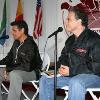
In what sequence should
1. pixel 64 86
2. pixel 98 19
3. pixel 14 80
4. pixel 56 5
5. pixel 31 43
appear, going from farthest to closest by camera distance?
pixel 56 5 < pixel 98 19 < pixel 31 43 < pixel 14 80 < pixel 64 86

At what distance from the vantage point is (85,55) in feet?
9.81

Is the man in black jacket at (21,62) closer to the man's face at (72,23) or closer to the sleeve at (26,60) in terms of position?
the sleeve at (26,60)

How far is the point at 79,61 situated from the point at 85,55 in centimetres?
8

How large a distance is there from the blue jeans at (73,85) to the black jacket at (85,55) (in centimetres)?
8

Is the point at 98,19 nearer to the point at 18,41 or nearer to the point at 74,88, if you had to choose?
the point at 18,41

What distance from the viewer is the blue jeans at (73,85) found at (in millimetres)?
2746

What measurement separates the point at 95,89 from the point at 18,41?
5.12 ft

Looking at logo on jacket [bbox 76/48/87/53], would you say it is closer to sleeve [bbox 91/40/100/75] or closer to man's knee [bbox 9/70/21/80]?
sleeve [bbox 91/40/100/75]

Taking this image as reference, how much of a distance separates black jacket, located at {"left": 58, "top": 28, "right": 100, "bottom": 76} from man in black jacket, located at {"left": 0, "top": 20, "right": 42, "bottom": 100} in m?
0.88

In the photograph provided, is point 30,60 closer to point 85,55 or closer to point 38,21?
point 85,55

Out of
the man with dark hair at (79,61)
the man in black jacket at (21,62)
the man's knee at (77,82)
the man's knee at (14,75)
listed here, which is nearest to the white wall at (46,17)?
the man in black jacket at (21,62)

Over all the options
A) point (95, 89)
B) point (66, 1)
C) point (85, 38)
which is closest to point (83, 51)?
point (85, 38)

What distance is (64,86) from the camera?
→ 3.14 metres

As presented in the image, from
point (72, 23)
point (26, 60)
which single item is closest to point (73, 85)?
point (72, 23)
